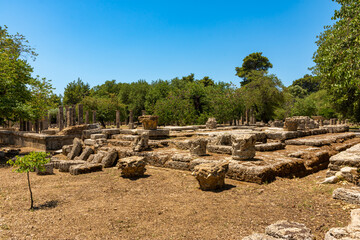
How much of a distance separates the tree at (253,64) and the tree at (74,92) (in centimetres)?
3634

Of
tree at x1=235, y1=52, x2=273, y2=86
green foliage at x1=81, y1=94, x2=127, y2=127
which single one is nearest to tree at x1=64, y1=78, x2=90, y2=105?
green foliage at x1=81, y1=94, x2=127, y2=127

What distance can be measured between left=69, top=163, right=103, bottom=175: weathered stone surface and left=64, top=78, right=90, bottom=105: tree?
4975cm

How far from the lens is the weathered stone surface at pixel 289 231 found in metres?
2.90

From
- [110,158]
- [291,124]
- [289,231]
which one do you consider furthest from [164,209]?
[291,124]

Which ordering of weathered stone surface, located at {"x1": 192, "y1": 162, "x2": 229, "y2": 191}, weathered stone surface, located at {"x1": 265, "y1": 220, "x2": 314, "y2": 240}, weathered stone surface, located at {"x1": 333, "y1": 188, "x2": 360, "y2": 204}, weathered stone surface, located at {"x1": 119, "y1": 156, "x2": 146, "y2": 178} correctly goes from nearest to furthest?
weathered stone surface, located at {"x1": 265, "y1": 220, "x2": 314, "y2": 240} → weathered stone surface, located at {"x1": 333, "y1": 188, "x2": 360, "y2": 204} → weathered stone surface, located at {"x1": 192, "y1": 162, "x2": 229, "y2": 191} → weathered stone surface, located at {"x1": 119, "y1": 156, "x2": 146, "y2": 178}

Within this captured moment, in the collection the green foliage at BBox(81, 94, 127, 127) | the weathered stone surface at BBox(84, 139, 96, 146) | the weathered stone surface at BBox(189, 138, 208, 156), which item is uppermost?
the green foliage at BBox(81, 94, 127, 127)

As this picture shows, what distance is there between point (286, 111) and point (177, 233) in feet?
102

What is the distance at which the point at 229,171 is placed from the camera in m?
6.25

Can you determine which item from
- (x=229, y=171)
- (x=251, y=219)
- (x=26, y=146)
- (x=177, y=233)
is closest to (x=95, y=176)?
(x=229, y=171)

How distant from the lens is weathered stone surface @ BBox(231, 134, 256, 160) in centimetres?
677

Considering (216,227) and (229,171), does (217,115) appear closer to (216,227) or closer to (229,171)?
(229,171)

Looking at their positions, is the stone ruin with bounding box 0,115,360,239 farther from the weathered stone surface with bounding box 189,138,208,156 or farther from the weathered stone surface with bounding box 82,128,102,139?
the weathered stone surface with bounding box 82,128,102,139

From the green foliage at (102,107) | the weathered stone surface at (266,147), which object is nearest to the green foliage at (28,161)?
the weathered stone surface at (266,147)

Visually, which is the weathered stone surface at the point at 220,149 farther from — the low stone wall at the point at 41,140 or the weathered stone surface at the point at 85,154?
the low stone wall at the point at 41,140
